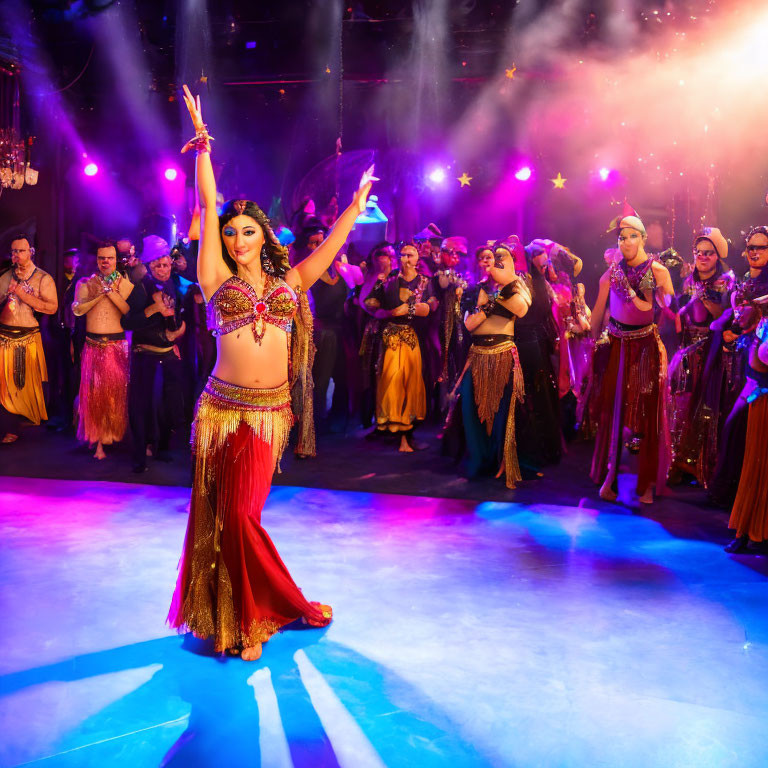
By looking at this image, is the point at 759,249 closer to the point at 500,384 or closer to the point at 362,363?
the point at 500,384

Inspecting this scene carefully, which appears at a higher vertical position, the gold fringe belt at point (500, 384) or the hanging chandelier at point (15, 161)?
the hanging chandelier at point (15, 161)

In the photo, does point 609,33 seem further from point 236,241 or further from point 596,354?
point 236,241

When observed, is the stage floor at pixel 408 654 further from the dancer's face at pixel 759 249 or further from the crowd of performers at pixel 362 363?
the dancer's face at pixel 759 249

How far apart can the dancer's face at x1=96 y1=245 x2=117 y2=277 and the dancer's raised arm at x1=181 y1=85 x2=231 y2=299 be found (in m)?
3.76

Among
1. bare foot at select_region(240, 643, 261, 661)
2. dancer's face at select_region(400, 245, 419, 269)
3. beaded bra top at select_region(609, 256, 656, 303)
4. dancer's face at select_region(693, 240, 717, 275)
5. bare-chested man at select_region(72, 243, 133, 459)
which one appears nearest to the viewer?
bare foot at select_region(240, 643, 261, 661)

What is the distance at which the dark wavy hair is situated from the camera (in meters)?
3.31

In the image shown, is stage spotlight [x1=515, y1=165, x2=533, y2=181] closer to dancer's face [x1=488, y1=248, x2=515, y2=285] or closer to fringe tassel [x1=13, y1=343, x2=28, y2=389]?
dancer's face [x1=488, y1=248, x2=515, y2=285]

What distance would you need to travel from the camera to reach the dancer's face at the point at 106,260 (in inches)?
265

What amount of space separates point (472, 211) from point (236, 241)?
29.2 feet

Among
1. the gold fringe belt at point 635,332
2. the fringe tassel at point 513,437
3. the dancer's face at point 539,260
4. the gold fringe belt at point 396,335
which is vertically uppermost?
the dancer's face at point 539,260

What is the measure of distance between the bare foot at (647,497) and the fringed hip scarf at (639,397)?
4 cm

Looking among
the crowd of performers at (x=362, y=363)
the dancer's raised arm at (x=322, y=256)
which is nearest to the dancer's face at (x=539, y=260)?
the crowd of performers at (x=362, y=363)

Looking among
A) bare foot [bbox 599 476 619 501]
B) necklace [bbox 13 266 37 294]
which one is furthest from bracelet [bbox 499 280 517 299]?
necklace [bbox 13 266 37 294]

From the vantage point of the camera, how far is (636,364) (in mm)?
5484
